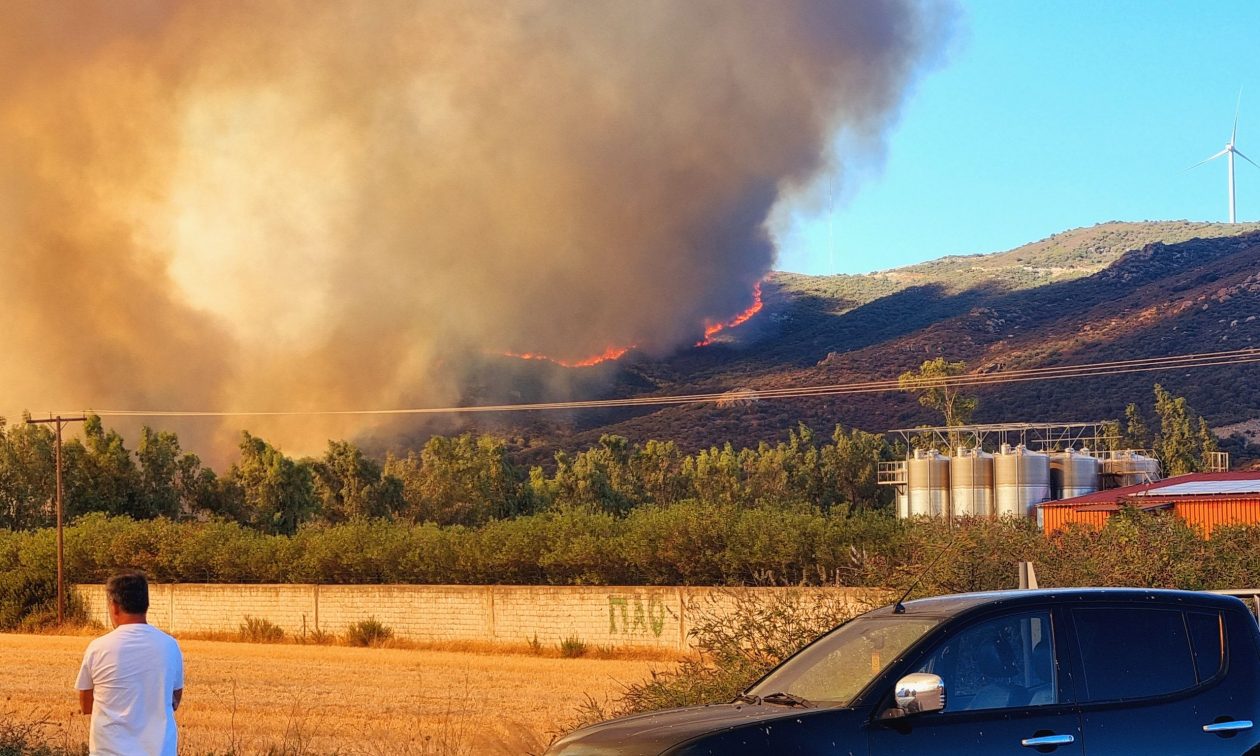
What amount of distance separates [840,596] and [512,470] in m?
79.3

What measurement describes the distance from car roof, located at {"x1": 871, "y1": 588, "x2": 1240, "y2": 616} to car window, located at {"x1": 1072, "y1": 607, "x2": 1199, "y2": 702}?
83mm

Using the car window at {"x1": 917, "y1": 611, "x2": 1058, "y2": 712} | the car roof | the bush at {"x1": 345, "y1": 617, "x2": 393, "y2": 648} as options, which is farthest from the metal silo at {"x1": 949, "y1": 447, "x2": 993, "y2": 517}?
the car window at {"x1": 917, "y1": 611, "x2": 1058, "y2": 712}

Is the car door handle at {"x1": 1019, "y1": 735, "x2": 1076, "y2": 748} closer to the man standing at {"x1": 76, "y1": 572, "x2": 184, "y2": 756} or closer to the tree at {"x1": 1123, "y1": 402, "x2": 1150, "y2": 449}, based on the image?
the man standing at {"x1": 76, "y1": 572, "x2": 184, "y2": 756}

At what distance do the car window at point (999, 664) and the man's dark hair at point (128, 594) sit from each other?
4402 mm

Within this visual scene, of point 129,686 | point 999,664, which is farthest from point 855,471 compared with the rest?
point 129,686

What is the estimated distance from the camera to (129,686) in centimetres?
814

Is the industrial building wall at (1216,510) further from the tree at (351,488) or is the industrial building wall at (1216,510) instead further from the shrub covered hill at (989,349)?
the shrub covered hill at (989,349)

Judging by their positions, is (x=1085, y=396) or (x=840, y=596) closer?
(x=840, y=596)

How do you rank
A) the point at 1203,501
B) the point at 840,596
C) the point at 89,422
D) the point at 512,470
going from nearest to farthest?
the point at 840,596
the point at 1203,501
the point at 89,422
the point at 512,470

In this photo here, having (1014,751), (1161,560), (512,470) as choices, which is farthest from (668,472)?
(1014,751)

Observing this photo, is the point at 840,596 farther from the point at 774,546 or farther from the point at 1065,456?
the point at 1065,456

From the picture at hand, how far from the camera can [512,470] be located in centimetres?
9394

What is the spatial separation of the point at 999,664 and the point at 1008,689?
0.14 metres

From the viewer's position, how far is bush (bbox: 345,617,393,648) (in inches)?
1766
